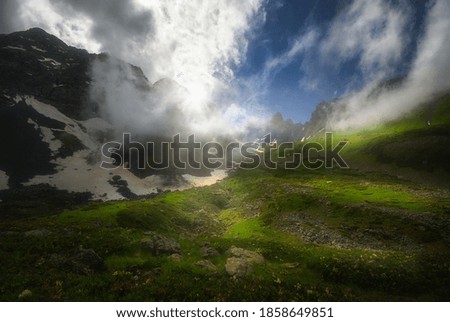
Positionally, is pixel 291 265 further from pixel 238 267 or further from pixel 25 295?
pixel 25 295

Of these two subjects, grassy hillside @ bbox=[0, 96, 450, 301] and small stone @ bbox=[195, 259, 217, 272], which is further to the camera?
small stone @ bbox=[195, 259, 217, 272]

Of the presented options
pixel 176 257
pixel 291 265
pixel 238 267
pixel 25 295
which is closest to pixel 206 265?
pixel 238 267

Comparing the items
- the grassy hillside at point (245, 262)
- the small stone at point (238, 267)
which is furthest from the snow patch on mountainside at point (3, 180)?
the small stone at point (238, 267)

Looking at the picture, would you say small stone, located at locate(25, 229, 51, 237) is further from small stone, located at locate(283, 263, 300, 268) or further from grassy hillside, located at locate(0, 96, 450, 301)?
small stone, located at locate(283, 263, 300, 268)

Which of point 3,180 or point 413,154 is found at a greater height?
point 413,154

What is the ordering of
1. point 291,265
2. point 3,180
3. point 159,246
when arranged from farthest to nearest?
point 3,180, point 159,246, point 291,265

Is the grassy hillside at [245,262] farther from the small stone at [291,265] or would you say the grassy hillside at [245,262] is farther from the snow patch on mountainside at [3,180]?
the snow patch on mountainside at [3,180]

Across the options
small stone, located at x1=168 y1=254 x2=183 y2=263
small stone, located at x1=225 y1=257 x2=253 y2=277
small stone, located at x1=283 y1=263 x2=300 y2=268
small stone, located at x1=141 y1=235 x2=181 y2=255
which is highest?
small stone, located at x1=141 y1=235 x2=181 y2=255

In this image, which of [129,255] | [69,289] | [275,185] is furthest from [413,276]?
[275,185]

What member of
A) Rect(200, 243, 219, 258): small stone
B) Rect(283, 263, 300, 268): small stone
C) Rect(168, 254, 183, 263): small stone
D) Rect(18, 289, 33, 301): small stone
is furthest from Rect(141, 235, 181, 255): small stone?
Rect(283, 263, 300, 268): small stone

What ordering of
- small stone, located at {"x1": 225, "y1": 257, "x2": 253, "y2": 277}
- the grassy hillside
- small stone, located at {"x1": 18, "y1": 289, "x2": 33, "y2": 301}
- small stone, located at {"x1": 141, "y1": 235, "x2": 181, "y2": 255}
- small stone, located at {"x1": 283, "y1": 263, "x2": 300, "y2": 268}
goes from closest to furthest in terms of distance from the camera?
small stone, located at {"x1": 18, "y1": 289, "x2": 33, "y2": 301} → the grassy hillside → small stone, located at {"x1": 225, "y1": 257, "x2": 253, "y2": 277} → small stone, located at {"x1": 283, "y1": 263, "x2": 300, "y2": 268} → small stone, located at {"x1": 141, "y1": 235, "x2": 181, "y2": 255}

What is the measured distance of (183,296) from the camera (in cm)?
1558
